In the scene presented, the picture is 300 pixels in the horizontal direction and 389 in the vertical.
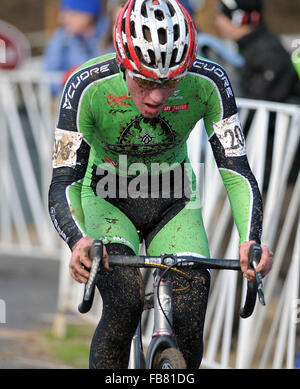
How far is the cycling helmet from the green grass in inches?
136

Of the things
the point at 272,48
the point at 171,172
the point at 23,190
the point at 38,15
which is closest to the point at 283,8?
the point at 38,15

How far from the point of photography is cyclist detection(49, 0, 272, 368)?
3.87 metres

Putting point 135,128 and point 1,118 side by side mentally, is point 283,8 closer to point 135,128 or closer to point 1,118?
point 1,118

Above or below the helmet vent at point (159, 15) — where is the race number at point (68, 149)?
below

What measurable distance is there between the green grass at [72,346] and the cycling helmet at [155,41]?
344 cm

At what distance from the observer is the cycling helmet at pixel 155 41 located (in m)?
3.80

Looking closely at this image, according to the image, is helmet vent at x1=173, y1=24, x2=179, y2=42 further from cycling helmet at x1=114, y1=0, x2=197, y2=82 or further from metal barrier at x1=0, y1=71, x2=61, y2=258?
metal barrier at x1=0, y1=71, x2=61, y2=258

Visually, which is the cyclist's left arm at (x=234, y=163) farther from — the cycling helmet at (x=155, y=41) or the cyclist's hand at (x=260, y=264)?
the cycling helmet at (x=155, y=41)

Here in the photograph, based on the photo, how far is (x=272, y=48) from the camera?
6992mm

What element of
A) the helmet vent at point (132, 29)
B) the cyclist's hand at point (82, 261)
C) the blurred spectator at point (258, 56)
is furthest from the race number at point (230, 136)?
the blurred spectator at point (258, 56)

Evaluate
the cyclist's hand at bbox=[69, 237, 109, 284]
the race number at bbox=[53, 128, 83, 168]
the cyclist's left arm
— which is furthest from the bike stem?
the race number at bbox=[53, 128, 83, 168]

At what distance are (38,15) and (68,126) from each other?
19.5 metres

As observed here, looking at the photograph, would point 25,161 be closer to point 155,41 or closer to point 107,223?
point 107,223

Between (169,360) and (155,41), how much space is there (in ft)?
4.75
